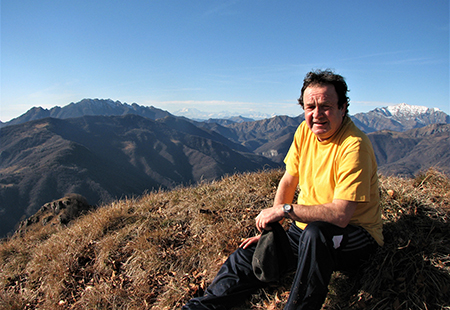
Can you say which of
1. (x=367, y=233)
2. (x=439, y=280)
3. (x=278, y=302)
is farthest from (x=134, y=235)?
(x=439, y=280)

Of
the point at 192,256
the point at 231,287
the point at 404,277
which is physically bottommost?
the point at 192,256

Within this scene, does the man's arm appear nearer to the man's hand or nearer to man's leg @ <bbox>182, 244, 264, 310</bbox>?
the man's hand

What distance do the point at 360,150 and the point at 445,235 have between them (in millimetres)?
1704

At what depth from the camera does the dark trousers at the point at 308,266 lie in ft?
7.69

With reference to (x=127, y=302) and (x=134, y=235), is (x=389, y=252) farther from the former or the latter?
Answer: (x=134, y=235)

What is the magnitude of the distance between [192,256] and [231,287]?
127 cm

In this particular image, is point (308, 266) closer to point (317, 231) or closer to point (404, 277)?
point (317, 231)

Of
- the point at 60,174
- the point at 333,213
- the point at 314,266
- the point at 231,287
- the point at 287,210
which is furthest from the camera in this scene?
the point at 60,174

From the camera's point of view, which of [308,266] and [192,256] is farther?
[192,256]

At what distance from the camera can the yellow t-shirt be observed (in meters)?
2.48

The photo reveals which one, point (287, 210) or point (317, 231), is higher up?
point (287, 210)

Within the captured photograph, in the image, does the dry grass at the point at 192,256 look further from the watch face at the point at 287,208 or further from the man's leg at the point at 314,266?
the watch face at the point at 287,208

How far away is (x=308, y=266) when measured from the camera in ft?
7.76

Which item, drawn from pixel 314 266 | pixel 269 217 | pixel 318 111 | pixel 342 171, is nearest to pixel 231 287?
pixel 269 217
